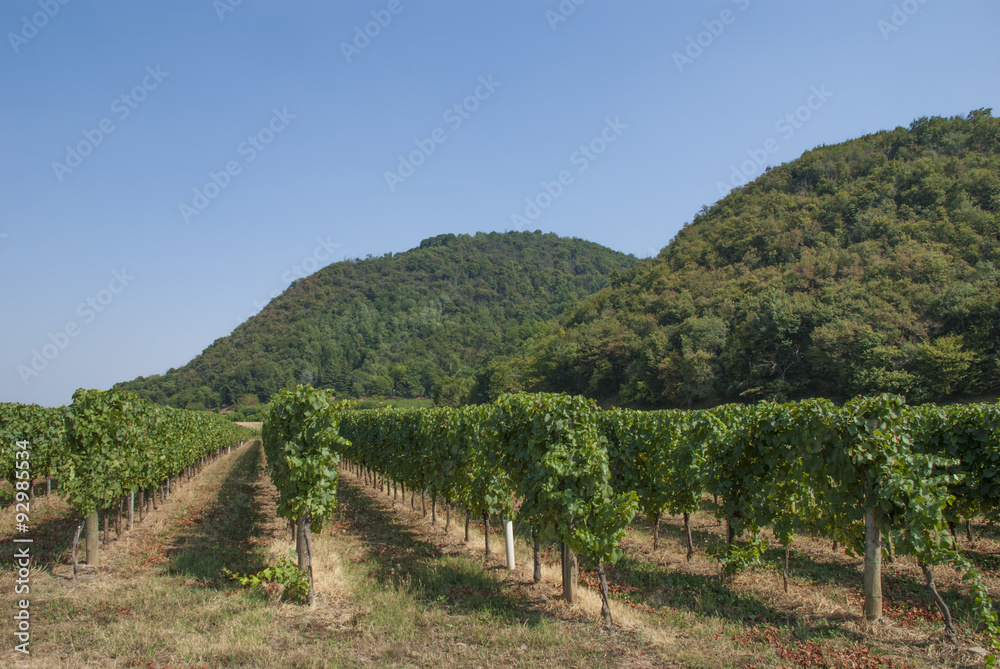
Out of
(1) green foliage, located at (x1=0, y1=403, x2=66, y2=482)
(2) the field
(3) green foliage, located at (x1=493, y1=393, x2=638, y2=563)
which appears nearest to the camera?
(2) the field

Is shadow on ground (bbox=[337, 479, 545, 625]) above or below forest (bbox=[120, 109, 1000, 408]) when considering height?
below

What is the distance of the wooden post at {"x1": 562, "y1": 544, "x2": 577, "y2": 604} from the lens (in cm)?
872

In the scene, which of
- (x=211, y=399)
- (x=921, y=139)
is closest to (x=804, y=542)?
(x=921, y=139)

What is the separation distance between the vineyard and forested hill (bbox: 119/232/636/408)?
3139 inches

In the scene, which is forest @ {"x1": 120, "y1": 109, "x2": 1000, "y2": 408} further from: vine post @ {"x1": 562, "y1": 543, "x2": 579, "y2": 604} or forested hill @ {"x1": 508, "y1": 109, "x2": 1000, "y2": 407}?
vine post @ {"x1": 562, "y1": 543, "x2": 579, "y2": 604}

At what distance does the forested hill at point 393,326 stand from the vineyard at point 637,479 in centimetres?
7974

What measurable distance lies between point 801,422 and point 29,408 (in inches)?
918

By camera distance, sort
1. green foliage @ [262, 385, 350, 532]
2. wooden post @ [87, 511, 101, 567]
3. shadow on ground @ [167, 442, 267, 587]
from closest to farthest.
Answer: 1. green foliage @ [262, 385, 350, 532]
2. shadow on ground @ [167, 442, 267, 587]
3. wooden post @ [87, 511, 101, 567]

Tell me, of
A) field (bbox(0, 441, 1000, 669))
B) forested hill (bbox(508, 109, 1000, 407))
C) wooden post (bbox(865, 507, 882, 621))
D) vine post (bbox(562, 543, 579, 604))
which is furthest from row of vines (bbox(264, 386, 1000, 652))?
forested hill (bbox(508, 109, 1000, 407))

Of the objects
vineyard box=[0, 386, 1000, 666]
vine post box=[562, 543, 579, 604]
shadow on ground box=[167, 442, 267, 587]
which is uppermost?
vineyard box=[0, 386, 1000, 666]

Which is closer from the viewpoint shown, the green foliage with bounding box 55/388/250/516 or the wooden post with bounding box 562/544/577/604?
the wooden post with bounding box 562/544/577/604

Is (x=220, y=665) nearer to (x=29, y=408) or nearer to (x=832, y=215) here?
(x=29, y=408)

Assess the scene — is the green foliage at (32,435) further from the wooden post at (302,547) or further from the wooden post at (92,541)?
the wooden post at (302,547)

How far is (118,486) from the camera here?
11.8m
